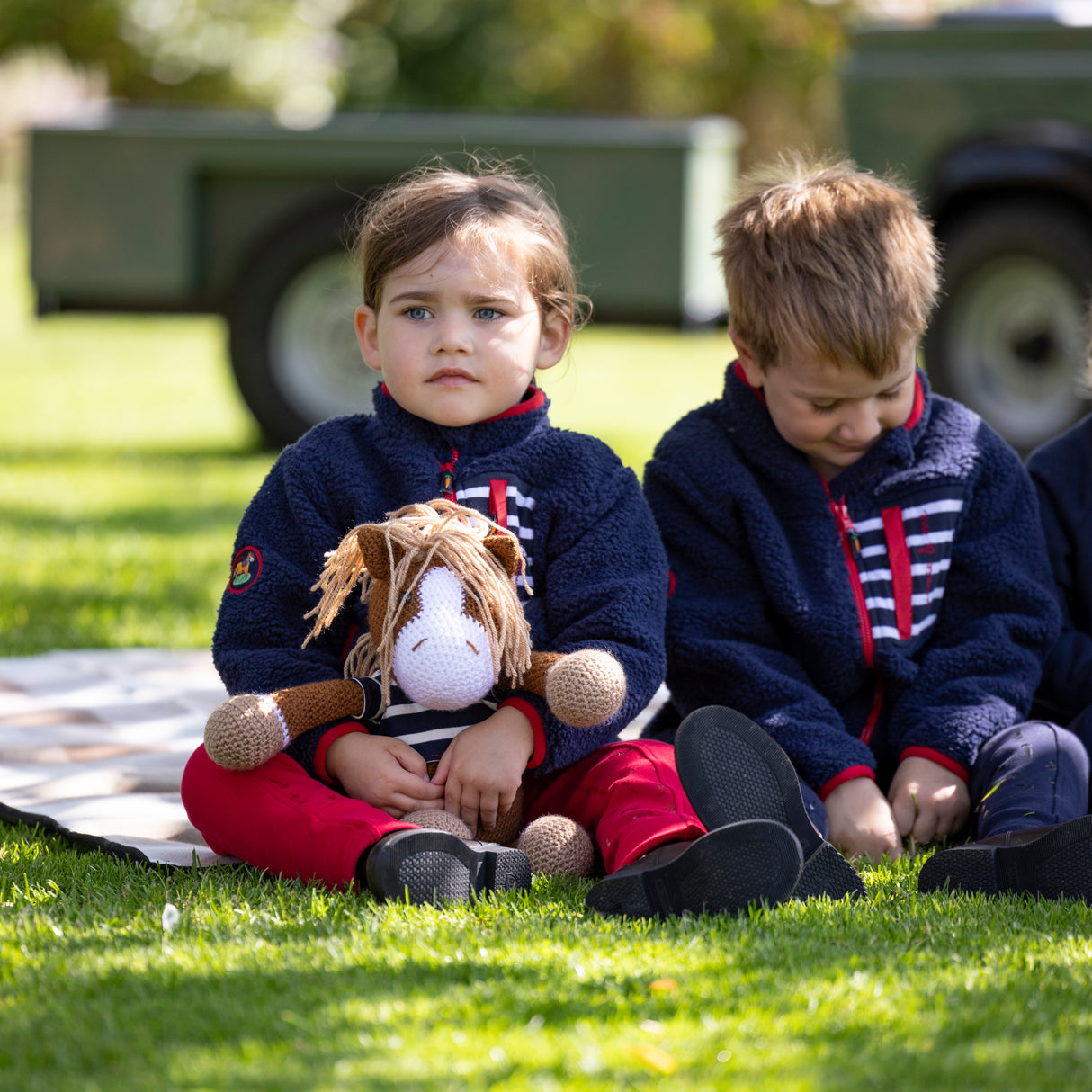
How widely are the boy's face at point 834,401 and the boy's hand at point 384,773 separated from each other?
1.01 metres

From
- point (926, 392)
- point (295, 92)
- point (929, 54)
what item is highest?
point (295, 92)

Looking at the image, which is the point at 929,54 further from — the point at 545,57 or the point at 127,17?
the point at 127,17

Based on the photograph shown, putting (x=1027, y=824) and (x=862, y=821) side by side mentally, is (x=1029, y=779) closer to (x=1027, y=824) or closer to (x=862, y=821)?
(x=1027, y=824)

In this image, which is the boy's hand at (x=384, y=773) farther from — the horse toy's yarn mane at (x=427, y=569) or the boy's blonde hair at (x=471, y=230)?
the boy's blonde hair at (x=471, y=230)

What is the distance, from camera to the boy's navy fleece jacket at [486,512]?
8.97ft

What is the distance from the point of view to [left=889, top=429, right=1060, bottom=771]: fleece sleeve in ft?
9.68

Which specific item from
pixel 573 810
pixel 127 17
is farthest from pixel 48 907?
pixel 127 17

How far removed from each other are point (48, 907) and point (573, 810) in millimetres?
915

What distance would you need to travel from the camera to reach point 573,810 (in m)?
2.76

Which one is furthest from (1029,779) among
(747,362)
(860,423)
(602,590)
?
(747,362)

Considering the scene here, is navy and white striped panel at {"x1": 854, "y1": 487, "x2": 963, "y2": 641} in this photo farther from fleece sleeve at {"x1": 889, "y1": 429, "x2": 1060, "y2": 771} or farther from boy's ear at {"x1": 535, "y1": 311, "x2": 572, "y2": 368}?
boy's ear at {"x1": 535, "y1": 311, "x2": 572, "y2": 368}

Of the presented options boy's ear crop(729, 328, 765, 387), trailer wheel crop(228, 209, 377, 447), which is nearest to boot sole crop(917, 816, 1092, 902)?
boy's ear crop(729, 328, 765, 387)

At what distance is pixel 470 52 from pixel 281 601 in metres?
22.5

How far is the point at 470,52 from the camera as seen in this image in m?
23.9
